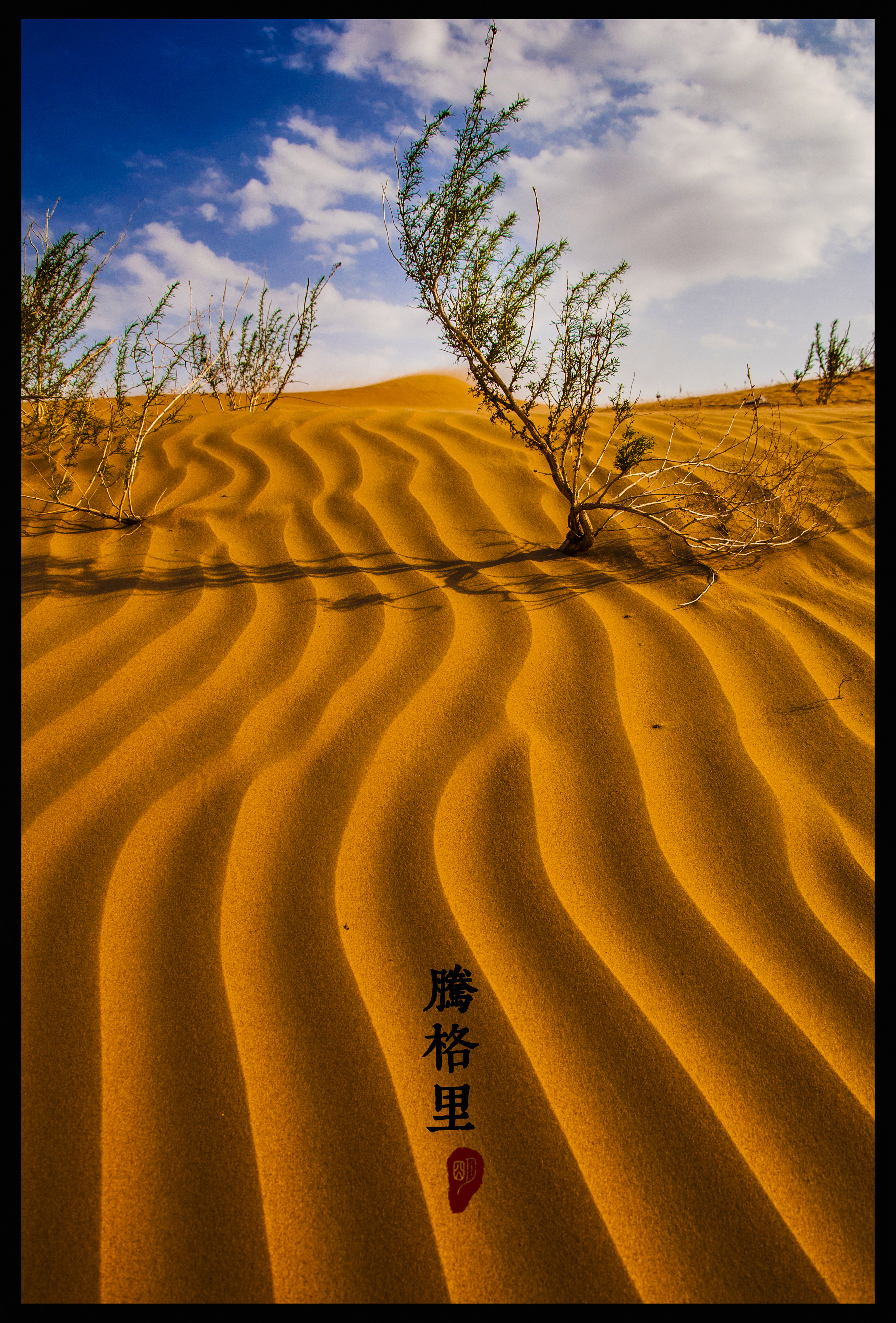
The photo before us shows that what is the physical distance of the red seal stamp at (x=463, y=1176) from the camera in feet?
3.24

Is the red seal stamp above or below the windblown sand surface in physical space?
below

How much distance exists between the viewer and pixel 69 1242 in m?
0.93

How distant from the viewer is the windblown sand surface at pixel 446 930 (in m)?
0.95

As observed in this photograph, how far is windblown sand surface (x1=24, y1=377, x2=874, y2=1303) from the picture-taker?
0.95 meters

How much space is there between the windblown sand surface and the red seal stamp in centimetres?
1

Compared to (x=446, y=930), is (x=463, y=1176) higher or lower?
lower

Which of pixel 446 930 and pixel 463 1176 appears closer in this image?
pixel 463 1176

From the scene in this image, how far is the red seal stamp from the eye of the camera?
0.99 meters

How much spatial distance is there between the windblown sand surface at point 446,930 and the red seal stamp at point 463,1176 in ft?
0.04

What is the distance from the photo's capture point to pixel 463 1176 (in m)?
1.00

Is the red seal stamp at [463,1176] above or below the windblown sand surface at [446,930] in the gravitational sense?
below

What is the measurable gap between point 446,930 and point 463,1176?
38 centimetres

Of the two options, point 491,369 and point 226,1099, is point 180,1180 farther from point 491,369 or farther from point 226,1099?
point 491,369
